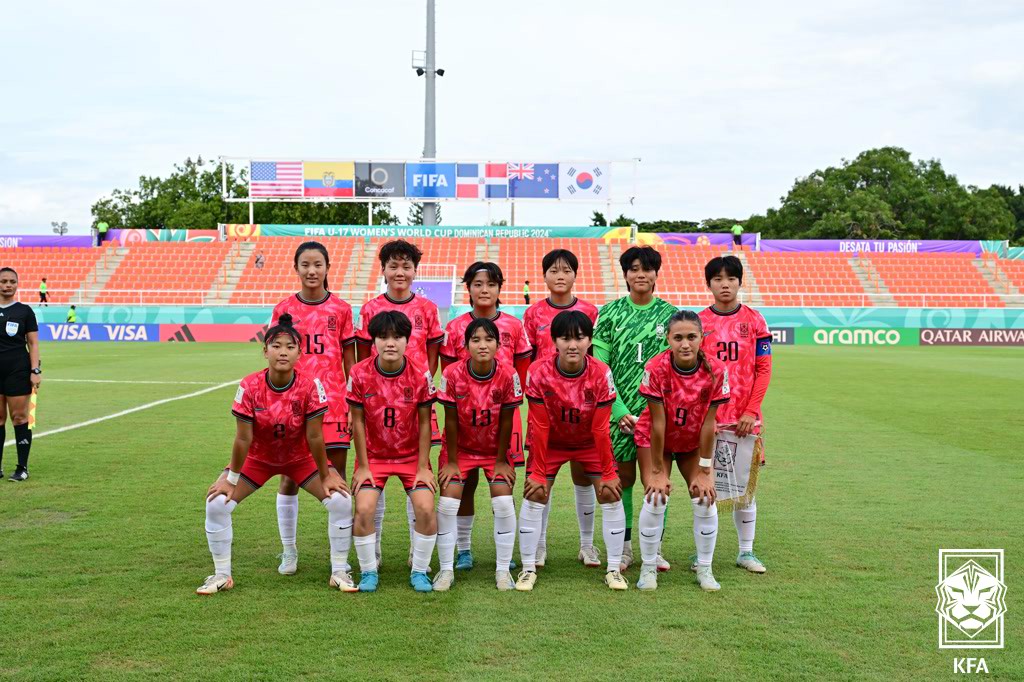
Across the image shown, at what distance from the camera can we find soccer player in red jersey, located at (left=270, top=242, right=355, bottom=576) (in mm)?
5809

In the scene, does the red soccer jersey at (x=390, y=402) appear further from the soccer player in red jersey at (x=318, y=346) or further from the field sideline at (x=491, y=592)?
the field sideline at (x=491, y=592)

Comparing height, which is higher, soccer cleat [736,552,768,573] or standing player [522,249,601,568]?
standing player [522,249,601,568]

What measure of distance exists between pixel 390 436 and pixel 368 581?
867 millimetres

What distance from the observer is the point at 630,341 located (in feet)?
19.8

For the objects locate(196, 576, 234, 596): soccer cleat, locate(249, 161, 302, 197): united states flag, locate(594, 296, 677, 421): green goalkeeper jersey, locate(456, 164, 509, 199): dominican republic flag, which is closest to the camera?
locate(196, 576, 234, 596): soccer cleat

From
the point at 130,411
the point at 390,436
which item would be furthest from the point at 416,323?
the point at 130,411

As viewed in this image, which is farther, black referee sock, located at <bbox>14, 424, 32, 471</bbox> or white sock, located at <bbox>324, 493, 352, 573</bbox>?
black referee sock, located at <bbox>14, 424, 32, 471</bbox>

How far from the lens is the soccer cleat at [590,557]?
5.95m

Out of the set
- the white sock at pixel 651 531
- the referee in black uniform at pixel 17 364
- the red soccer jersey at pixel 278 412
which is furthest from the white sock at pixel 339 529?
the referee in black uniform at pixel 17 364

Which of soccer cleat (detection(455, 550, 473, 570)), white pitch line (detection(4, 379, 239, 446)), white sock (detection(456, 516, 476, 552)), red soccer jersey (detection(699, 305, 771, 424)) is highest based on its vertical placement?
red soccer jersey (detection(699, 305, 771, 424))

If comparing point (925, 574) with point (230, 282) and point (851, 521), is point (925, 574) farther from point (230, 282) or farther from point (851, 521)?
point (230, 282)

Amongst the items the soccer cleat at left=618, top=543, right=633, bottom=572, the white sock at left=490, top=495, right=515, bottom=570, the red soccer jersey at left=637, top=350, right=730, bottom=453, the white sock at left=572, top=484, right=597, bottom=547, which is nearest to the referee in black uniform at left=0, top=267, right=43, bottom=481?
the white sock at left=490, top=495, right=515, bottom=570

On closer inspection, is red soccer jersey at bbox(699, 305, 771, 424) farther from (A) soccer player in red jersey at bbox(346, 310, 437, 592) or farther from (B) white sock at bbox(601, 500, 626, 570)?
(A) soccer player in red jersey at bbox(346, 310, 437, 592)

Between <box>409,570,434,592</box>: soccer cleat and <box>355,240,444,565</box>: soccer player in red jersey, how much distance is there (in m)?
0.49
